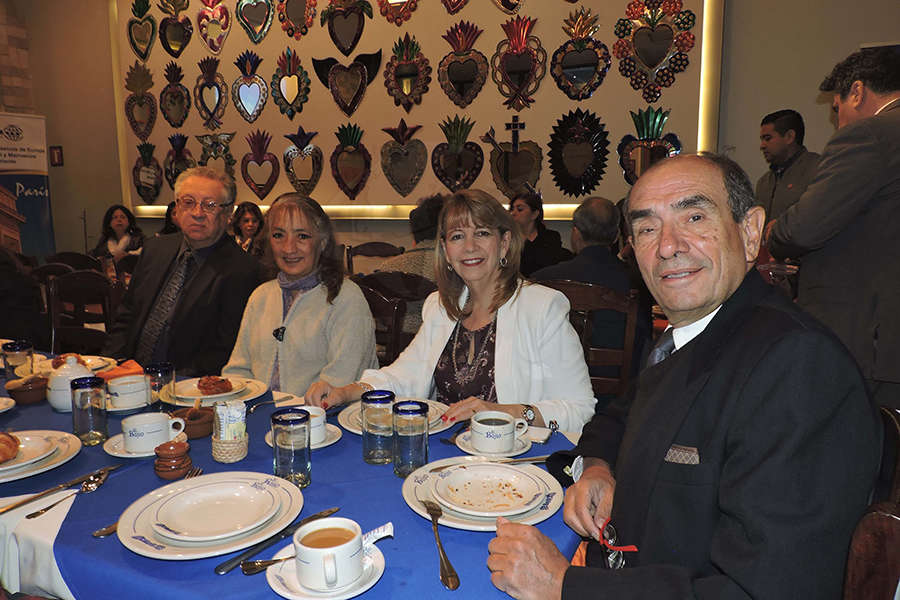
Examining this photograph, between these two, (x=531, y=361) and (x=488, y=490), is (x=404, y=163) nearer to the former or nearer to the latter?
(x=531, y=361)

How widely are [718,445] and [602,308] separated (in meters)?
1.63

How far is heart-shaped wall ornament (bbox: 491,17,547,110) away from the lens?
225 inches

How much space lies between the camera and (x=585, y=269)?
3.12 meters

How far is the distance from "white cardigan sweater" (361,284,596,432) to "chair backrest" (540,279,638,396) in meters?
0.42

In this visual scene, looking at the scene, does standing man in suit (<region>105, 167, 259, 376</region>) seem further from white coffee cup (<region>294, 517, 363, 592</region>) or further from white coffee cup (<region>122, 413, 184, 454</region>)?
white coffee cup (<region>294, 517, 363, 592</region>)

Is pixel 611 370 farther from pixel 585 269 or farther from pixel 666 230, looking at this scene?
pixel 666 230

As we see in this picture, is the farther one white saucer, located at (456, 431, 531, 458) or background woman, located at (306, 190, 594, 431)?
background woman, located at (306, 190, 594, 431)

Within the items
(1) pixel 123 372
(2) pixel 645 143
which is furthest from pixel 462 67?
(1) pixel 123 372

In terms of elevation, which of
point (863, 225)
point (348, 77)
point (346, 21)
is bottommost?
point (863, 225)

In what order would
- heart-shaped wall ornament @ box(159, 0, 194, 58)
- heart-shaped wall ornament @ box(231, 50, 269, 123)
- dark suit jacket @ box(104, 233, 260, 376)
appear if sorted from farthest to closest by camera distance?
heart-shaped wall ornament @ box(159, 0, 194, 58) < heart-shaped wall ornament @ box(231, 50, 269, 123) < dark suit jacket @ box(104, 233, 260, 376)

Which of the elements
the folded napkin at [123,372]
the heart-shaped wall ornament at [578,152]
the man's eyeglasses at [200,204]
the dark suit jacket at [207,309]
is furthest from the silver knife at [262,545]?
the heart-shaped wall ornament at [578,152]

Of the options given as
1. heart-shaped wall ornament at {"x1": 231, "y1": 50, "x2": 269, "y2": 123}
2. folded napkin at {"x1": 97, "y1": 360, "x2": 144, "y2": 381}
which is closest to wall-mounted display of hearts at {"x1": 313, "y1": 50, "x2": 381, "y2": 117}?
heart-shaped wall ornament at {"x1": 231, "y1": 50, "x2": 269, "y2": 123}

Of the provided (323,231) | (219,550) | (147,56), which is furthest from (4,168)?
(219,550)

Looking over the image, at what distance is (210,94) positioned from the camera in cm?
753
